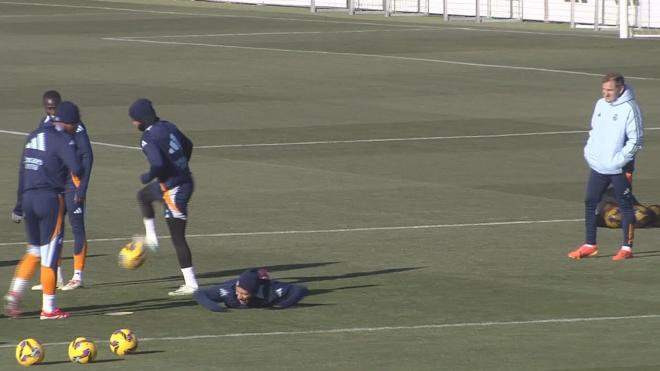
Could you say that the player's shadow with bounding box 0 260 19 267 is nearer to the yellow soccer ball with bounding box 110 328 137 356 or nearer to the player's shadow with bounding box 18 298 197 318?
the player's shadow with bounding box 18 298 197 318

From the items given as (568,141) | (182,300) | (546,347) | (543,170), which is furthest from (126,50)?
(546,347)

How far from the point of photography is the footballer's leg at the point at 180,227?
16.9 m

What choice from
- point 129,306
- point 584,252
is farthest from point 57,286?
point 584,252

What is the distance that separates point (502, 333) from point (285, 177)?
11.9 metres

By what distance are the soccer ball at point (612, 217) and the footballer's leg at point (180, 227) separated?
588 centimetres

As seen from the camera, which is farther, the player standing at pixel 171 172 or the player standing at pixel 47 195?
the player standing at pixel 171 172

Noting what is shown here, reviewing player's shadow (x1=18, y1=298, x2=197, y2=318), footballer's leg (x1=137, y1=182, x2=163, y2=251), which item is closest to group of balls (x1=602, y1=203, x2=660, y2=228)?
footballer's leg (x1=137, y1=182, x2=163, y2=251)

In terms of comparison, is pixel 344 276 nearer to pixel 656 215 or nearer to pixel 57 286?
pixel 57 286

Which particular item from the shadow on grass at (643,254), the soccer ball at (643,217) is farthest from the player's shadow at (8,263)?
the soccer ball at (643,217)

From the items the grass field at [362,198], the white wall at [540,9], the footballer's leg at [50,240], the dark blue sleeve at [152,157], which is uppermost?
the dark blue sleeve at [152,157]

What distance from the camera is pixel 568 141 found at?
30922 millimetres

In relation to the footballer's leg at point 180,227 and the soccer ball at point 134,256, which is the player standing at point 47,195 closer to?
the soccer ball at point 134,256

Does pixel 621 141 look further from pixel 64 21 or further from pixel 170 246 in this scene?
pixel 64 21

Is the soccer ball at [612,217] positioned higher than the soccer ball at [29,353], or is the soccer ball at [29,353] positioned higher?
the soccer ball at [29,353]
